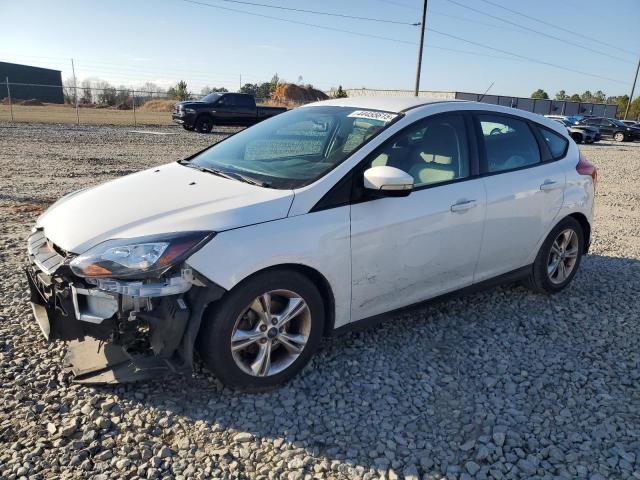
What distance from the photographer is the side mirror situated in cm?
315

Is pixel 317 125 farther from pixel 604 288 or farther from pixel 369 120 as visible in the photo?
pixel 604 288

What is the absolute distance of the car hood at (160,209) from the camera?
112 inches

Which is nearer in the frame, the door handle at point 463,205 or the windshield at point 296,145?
the windshield at point 296,145

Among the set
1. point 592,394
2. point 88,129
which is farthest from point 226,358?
point 88,129

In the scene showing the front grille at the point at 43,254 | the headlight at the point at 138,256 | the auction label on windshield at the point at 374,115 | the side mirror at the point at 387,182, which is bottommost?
the front grille at the point at 43,254

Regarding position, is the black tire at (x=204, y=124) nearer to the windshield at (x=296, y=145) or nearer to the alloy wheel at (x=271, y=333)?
the windshield at (x=296, y=145)

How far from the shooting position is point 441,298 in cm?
394

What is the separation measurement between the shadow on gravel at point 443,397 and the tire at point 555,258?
446 millimetres

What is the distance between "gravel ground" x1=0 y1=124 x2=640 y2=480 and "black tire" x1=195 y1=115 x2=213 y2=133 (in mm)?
18895

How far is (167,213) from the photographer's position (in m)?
2.98

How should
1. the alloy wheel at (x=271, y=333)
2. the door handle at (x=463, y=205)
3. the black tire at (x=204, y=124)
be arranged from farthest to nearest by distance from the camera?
the black tire at (x=204, y=124)
the door handle at (x=463, y=205)
the alloy wheel at (x=271, y=333)

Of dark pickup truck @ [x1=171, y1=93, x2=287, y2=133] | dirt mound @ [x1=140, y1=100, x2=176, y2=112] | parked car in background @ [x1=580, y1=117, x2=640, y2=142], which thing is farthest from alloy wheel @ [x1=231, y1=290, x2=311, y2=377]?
dirt mound @ [x1=140, y1=100, x2=176, y2=112]

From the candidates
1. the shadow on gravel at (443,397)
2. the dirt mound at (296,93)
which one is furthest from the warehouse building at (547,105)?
the shadow on gravel at (443,397)

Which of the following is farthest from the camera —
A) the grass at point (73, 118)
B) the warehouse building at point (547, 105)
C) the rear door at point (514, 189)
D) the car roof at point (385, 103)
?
the warehouse building at point (547, 105)
